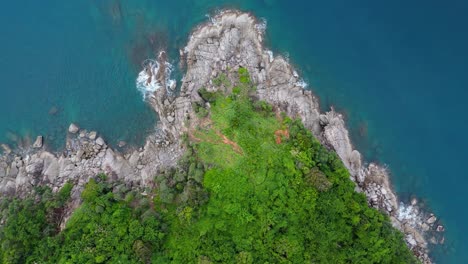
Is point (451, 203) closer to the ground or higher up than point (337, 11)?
closer to the ground

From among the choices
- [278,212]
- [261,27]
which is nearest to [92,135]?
[261,27]

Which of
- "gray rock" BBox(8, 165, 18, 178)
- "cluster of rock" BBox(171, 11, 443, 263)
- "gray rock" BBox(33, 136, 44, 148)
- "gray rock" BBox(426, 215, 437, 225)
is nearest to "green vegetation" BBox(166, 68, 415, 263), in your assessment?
"cluster of rock" BBox(171, 11, 443, 263)

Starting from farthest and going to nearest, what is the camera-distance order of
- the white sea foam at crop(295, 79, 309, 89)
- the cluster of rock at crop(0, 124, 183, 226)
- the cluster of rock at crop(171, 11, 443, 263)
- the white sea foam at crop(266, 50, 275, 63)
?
the white sea foam at crop(266, 50, 275, 63) < the white sea foam at crop(295, 79, 309, 89) < the cluster of rock at crop(0, 124, 183, 226) < the cluster of rock at crop(171, 11, 443, 263)

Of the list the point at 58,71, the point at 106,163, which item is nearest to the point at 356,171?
the point at 106,163

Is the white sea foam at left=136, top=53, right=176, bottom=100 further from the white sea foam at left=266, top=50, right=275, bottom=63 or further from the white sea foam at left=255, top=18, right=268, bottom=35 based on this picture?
the white sea foam at left=266, top=50, right=275, bottom=63

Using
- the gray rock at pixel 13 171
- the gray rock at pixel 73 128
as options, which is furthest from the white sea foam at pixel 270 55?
the gray rock at pixel 13 171

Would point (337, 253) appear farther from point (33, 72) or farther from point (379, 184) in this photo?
point (33, 72)
